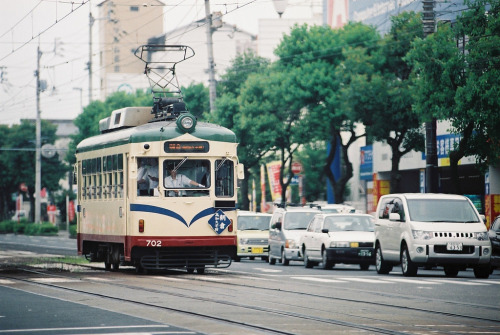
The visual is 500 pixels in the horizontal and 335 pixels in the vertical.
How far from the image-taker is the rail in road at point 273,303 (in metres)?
14.1

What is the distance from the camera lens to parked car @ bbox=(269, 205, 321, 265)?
35562mm

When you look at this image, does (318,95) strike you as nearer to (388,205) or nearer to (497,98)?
(497,98)

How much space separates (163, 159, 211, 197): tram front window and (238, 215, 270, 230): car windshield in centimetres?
1369

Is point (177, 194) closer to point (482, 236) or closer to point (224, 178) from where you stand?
point (224, 178)

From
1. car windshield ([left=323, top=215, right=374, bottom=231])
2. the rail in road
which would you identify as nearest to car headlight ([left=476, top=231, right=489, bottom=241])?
the rail in road

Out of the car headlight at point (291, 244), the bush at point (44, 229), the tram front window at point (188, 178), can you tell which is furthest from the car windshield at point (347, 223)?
the bush at point (44, 229)

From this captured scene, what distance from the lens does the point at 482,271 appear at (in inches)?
1037

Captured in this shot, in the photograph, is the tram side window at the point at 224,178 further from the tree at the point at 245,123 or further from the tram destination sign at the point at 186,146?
the tree at the point at 245,123

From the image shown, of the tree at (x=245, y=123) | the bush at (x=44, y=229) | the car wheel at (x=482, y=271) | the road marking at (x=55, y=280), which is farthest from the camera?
the bush at (x=44, y=229)

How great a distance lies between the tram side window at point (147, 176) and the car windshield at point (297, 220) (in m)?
10.9

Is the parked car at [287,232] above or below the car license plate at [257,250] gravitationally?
above

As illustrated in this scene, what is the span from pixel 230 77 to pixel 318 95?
20304 millimetres

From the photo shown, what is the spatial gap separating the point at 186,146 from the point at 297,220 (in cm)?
1118

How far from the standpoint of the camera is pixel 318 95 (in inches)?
2028
